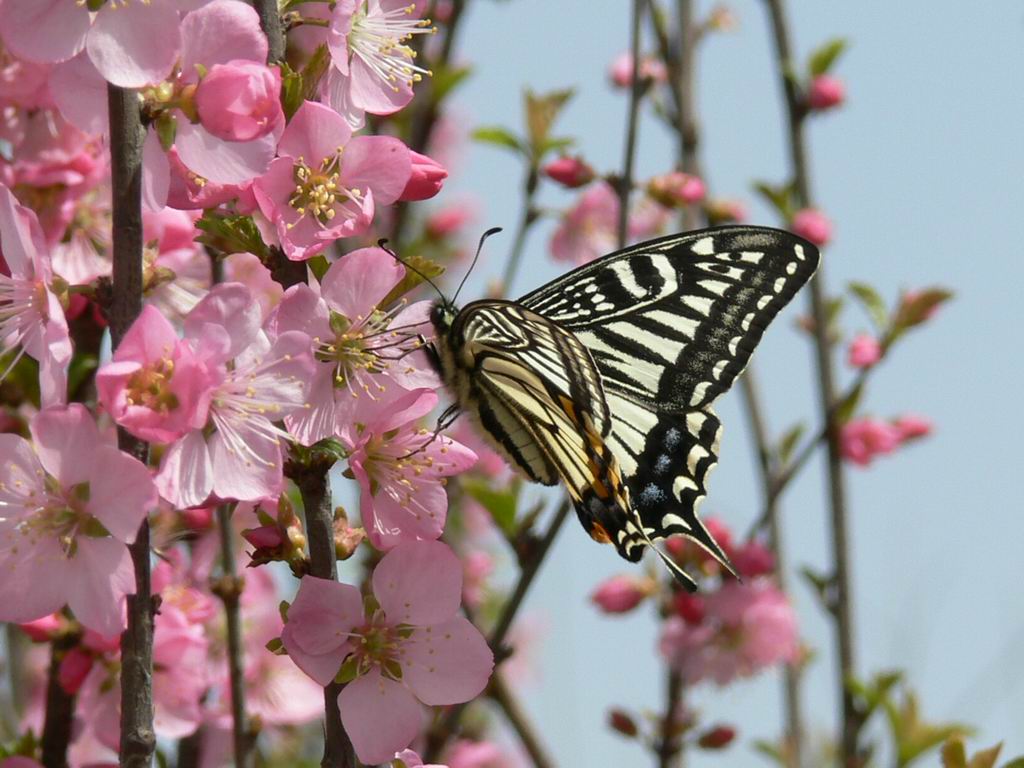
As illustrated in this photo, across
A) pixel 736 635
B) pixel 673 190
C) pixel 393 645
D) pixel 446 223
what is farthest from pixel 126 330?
pixel 446 223

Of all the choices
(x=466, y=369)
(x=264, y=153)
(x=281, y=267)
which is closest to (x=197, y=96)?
(x=264, y=153)

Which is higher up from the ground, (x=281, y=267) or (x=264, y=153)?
(x=264, y=153)

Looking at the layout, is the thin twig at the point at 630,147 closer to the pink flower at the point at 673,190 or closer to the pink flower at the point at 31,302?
the pink flower at the point at 673,190

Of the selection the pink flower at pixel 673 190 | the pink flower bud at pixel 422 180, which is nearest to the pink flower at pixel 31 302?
the pink flower bud at pixel 422 180

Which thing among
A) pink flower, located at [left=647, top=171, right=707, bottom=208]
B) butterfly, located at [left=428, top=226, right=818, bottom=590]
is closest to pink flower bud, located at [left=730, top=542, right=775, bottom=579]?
pink flower, located at [left=647, top=171, right=707, bottom=208]

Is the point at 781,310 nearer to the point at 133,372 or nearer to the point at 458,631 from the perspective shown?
the point at 458,631

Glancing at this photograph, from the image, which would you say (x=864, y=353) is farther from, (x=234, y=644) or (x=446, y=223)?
(x=234, y=644)
